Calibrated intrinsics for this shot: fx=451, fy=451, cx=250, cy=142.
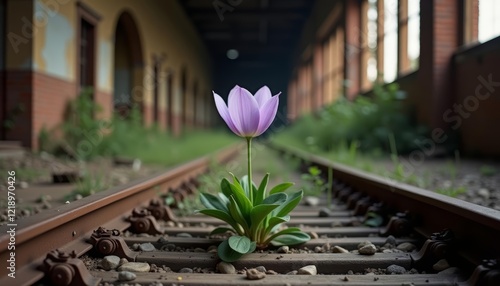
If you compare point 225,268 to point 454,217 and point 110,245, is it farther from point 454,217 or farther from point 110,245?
point 454,217

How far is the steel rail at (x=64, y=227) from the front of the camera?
3.92 ft

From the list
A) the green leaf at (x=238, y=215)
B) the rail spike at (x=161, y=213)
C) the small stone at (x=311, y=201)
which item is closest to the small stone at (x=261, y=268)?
the green leaf at (x=238, y=215)

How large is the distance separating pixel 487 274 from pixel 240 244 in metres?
0.76

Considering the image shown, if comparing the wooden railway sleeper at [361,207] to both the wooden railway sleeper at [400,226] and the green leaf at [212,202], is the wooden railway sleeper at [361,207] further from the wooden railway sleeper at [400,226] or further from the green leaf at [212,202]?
the green leaf at [212,202]

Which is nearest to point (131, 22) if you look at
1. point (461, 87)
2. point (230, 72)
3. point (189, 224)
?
point (461, 87)

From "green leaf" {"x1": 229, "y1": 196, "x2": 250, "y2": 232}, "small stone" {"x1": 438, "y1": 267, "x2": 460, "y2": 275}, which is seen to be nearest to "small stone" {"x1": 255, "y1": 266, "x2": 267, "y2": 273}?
"green leaf" {"x1": 229, "y1": 196, "x2": 250, "y2": 232}

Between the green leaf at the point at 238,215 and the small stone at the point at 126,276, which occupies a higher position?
the green leaf at the point at 238,215

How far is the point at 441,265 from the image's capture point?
4.86 ft

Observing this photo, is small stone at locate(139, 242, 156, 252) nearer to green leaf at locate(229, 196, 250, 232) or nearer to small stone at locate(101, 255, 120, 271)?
small stone at locate(101, 255, 120, 271)

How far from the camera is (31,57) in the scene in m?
6.49

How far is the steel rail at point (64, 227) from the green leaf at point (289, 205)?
0.69 m

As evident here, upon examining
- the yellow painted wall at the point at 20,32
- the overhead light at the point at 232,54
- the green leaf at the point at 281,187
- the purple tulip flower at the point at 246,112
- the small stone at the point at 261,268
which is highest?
the overhead light at the point at 232,54

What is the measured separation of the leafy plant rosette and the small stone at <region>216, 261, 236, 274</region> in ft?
0.06

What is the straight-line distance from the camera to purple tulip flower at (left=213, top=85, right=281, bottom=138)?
1.56m
